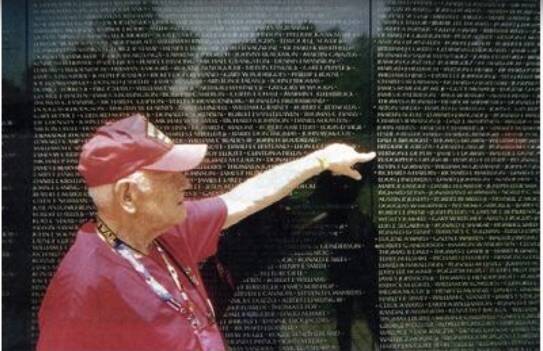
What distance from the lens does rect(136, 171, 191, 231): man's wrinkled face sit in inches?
124

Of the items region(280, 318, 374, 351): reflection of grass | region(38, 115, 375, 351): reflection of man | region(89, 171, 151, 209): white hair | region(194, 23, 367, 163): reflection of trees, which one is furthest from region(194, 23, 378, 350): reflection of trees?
region(89, 171, 151, 209): white hair

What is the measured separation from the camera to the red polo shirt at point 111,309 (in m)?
3.06

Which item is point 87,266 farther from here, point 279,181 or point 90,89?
point 90,89

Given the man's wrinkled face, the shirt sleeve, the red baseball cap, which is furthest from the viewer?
the shirt sleeve

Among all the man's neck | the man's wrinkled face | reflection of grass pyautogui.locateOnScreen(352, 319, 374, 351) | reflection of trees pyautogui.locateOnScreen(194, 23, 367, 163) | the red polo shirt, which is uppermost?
reflection of trees pyautogui.locateOnScreen(194, 23, 367, 163)

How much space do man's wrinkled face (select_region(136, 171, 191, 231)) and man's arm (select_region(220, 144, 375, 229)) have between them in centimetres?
41

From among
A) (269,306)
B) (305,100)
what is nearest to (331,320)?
(269,306)

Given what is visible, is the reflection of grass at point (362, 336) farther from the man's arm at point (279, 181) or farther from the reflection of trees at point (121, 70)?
the reflection of trees at point (121, 70)

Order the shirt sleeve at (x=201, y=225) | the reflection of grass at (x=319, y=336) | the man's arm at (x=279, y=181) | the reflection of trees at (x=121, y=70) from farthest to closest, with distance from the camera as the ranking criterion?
1. the reflection of grass at (x=319, y=336)
2. the reflection of trees at (x=121, y=70)
3. the man's arm at (x=279, y=181)
4. the shirt sleeve at (x=201, y=225)

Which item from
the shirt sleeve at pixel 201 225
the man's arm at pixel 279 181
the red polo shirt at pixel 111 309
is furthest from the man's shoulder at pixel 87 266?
the man's arm at pixel 279 181

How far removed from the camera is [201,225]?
352cm

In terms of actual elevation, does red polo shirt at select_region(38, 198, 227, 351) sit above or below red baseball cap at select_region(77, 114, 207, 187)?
below

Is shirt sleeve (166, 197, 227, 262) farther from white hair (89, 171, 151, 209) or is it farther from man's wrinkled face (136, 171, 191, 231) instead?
white hair (89, 171, 151, 209)

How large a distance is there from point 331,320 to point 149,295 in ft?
4.29
